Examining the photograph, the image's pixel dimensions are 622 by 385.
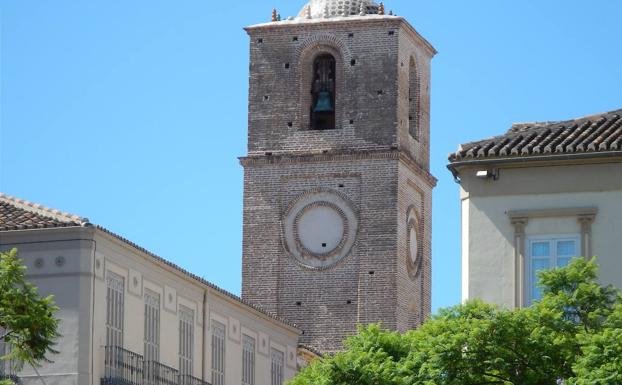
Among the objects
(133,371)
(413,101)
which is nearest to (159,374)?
(133,371)

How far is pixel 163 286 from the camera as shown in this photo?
2247 inches

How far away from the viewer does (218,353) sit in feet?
198

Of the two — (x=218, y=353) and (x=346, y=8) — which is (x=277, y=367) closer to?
(x=218, y=353)

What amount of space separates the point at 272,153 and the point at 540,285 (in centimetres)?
3997

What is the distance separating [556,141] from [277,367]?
23083mm

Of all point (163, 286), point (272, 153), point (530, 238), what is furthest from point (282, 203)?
point (530, 238)

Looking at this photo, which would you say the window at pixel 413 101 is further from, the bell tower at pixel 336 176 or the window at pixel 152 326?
the window at pixel 152 326

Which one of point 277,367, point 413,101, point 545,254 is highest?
point 413,101

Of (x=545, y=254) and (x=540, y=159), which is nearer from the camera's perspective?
(x=545, y=254)

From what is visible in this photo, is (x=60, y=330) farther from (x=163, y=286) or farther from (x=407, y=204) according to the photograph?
(x=407, y=204)

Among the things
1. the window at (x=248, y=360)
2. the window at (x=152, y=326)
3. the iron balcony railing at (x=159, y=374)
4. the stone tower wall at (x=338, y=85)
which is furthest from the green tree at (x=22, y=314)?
the stone tower wall at (x=338, y=85)

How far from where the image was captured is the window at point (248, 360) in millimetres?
61875

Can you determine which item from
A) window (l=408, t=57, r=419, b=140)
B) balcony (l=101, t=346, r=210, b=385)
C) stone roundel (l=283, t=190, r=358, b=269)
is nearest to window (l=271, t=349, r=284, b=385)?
balcony (l=101, t=346, r=210, b=385)

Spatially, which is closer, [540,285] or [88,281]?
[540,285]
